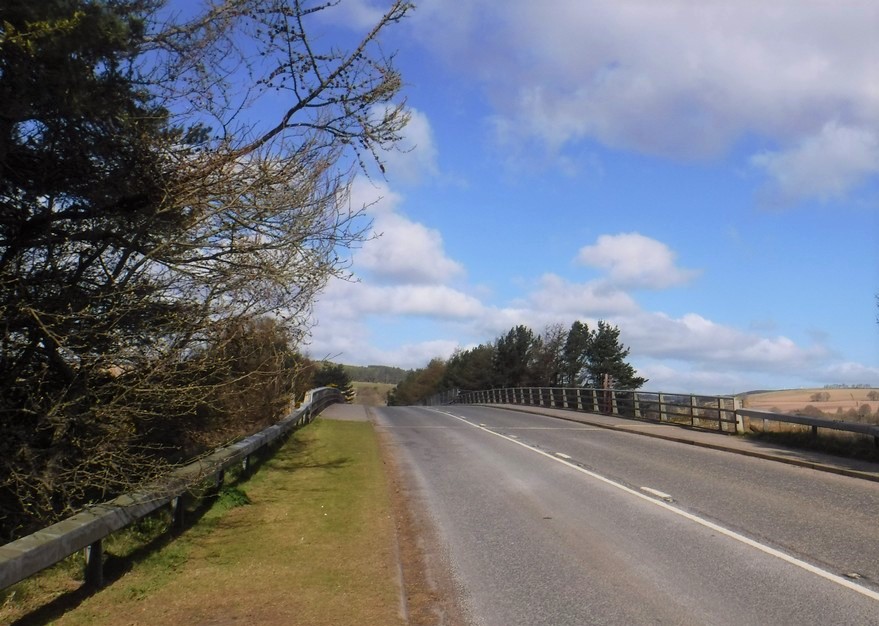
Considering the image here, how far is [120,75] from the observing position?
22.9 ft

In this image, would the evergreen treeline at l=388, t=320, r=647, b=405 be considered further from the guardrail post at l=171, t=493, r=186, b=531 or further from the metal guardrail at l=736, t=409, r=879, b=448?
the guardrail post at l=171, t=493, r=186, b=531

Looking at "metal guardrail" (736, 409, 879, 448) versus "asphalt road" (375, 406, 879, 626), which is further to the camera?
"metal guardrail" (736, 409, 879, 448)

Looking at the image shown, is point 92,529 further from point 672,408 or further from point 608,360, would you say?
point 608,360

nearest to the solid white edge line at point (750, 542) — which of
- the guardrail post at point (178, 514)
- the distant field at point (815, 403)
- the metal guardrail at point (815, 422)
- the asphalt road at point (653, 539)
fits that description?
the asphalt road at point (653, 539)

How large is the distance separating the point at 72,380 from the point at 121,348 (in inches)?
22.5

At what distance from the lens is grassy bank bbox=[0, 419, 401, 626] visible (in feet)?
16.9

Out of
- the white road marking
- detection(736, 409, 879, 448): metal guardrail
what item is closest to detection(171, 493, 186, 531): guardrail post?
the white road marking

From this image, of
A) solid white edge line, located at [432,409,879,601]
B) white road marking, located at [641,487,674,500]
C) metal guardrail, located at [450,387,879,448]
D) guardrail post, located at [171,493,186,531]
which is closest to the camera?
solid white edge line, located at [432,409,879,601]

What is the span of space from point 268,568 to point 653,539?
163 inches

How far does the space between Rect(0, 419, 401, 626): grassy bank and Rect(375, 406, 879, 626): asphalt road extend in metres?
0.85

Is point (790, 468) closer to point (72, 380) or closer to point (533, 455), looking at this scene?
point (533, 455)

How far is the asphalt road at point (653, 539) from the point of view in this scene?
566 cm

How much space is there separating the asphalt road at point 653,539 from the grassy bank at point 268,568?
85 cm

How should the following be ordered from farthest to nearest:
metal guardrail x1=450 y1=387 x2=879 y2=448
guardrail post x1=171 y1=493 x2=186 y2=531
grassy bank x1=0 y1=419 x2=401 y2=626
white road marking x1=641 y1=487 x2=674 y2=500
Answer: metal guardrail x1=450 y1=387 x2=879 y2=448
white road marking x1=641 y1=487 x2=674 y2=500
guardrail post x1=171 y1=493 x2=186 y2=531
grassy bank x1=0 y1=419 x2=401 y2=626
